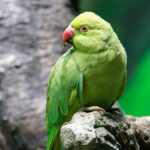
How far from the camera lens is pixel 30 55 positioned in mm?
4977

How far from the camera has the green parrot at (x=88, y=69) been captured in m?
2.56

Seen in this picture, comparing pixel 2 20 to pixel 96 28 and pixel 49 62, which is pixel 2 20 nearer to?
pixel 49 62

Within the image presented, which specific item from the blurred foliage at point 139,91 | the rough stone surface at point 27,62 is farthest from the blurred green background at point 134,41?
the rough stone surface at point 27,62

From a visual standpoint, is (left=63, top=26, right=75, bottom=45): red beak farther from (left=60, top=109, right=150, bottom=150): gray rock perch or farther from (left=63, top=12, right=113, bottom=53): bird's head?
(left=60, top=109, right=150, bottom=150): gray rock perch

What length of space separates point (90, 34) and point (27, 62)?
2384 millimetres

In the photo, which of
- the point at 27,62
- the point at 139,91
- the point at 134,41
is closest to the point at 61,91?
the point at 139,91

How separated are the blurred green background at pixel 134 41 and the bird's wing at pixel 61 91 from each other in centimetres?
197

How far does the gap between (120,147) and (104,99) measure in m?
0.42

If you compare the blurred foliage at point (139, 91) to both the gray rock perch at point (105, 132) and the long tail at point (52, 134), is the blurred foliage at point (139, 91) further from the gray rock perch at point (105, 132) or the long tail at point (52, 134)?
the long tail at point (52, 134)

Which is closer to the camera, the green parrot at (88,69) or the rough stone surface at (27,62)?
the green parrot at (88,69)

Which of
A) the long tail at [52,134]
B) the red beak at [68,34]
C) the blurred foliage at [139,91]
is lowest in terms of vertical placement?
the blurred foliage at [139,91]

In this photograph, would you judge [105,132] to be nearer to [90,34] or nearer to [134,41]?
[90,34]

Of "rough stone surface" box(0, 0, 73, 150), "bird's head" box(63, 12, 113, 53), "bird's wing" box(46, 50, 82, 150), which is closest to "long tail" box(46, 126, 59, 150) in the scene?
"bird's wing" box(46, 50, 82, 150)

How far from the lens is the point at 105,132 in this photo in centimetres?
224
